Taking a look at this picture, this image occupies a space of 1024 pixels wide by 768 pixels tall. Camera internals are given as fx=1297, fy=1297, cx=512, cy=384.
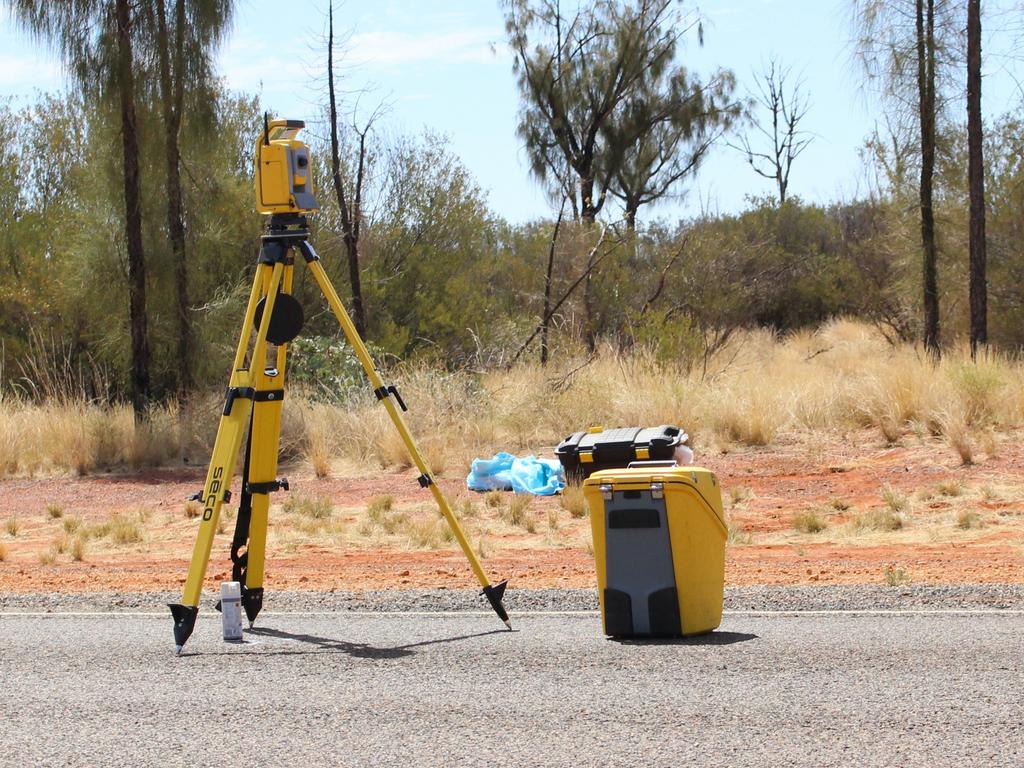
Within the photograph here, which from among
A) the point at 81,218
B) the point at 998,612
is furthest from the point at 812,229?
the point at 998,612

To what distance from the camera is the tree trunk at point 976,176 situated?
19531 mm

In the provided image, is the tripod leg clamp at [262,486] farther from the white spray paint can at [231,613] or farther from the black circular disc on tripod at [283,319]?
the black circular disc on tripod at [283,319]

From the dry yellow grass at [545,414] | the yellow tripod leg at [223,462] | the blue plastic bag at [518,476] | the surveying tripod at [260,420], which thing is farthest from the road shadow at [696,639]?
the dry yellow grass at [545,414]

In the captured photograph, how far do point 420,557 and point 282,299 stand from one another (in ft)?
15.4

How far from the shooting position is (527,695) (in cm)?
495

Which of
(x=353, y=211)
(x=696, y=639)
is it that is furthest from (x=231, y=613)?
(x=353, y=211)

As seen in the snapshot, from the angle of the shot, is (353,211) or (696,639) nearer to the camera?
(696,639)

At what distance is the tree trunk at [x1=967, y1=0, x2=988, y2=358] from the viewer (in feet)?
64.1

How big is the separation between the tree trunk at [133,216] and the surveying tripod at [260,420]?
1171 cm

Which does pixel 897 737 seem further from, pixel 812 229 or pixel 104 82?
pixel 812 229

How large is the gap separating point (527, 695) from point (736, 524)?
673 centimetres

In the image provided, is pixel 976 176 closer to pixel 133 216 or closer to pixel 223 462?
pixel 133 216

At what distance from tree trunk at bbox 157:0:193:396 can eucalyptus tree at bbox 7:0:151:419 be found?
0.41 metres

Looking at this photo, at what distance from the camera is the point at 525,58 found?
3178 centimetres
